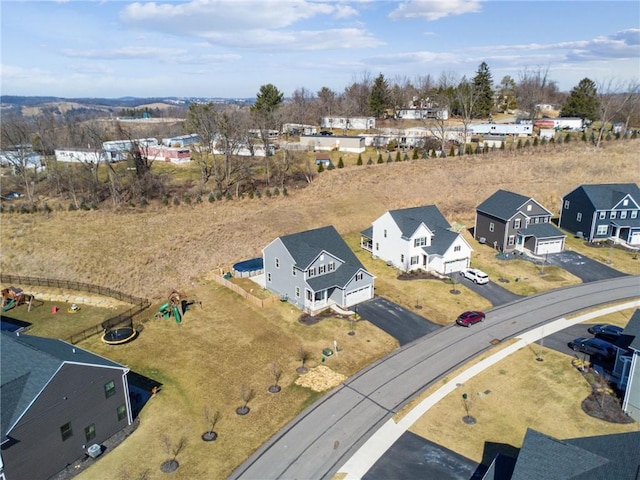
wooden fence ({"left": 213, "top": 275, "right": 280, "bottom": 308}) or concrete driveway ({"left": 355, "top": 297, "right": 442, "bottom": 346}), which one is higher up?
wooden fence ({"left": 213, "top": 275, "right": 280, "bottom": 308})

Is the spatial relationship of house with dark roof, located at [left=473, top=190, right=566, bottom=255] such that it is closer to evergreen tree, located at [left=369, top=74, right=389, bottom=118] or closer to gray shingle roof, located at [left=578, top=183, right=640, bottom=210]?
gray shingle roof, located at [left=578, top=183, right=640, bottom=210]

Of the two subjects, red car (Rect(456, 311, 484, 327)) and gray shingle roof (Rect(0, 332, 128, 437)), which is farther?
red car (Rect(456, 311, 484, 327))

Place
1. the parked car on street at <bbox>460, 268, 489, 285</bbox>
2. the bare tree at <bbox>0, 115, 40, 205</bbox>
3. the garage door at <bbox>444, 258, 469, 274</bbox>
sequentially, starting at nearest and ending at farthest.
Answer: the parked car on street at <bbox>460, 268, 489, 285</bbox>, the garage door at <bbox>444, 258, 469, 274</bbox>, the bare tree at <bbox>0, 115, 40, 205</bbox>

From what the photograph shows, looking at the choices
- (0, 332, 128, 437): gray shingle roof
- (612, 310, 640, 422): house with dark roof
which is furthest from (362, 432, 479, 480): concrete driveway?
(0, 332, 128, 437): gray shingle roof

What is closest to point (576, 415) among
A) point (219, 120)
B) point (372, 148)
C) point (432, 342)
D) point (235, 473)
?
point (432, 342)

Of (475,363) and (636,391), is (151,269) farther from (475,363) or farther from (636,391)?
(636,391)

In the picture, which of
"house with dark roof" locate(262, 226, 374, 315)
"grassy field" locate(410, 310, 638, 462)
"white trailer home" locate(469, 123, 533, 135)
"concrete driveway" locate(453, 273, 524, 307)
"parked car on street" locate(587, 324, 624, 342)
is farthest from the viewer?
"white trailer home" locate(469, 123, 533, 135)

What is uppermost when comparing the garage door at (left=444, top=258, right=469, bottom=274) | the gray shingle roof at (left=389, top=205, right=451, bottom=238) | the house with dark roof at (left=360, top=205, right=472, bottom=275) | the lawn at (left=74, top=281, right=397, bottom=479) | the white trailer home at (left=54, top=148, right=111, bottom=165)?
the white trailer home at (left=54, top=148, right=111, bottom=165)
